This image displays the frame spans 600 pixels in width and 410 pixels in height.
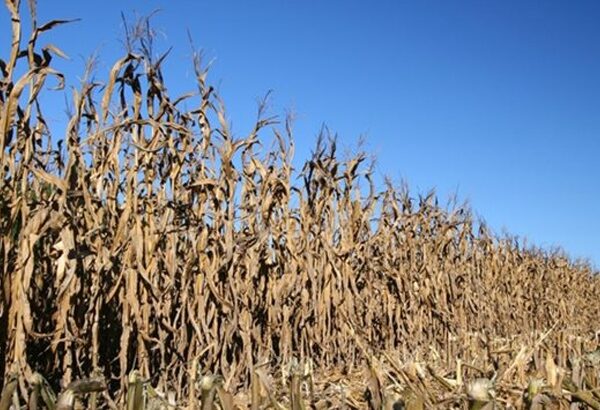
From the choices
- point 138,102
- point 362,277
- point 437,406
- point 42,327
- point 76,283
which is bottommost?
point 437,406

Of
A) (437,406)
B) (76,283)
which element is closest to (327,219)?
(76,283)

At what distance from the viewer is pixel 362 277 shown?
236 inches

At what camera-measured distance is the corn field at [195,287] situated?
256cm

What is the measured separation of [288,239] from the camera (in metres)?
4.78

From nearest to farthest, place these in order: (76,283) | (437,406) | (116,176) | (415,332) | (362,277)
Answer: (437,406)
(76,283)
(116,176)
(362,277)
(415,332)

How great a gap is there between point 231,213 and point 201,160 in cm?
38

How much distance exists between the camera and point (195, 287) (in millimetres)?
3914

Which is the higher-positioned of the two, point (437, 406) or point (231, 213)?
point (231, 213)

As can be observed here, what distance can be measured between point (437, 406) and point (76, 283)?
1.79 m

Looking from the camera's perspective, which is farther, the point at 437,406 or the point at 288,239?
the point at 288,239

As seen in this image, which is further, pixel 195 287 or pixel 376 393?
pixel 195 287

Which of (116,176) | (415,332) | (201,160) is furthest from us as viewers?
(415,332)

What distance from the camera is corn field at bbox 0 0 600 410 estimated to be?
2562 millimetres

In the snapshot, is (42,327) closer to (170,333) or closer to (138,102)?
(170,333)
